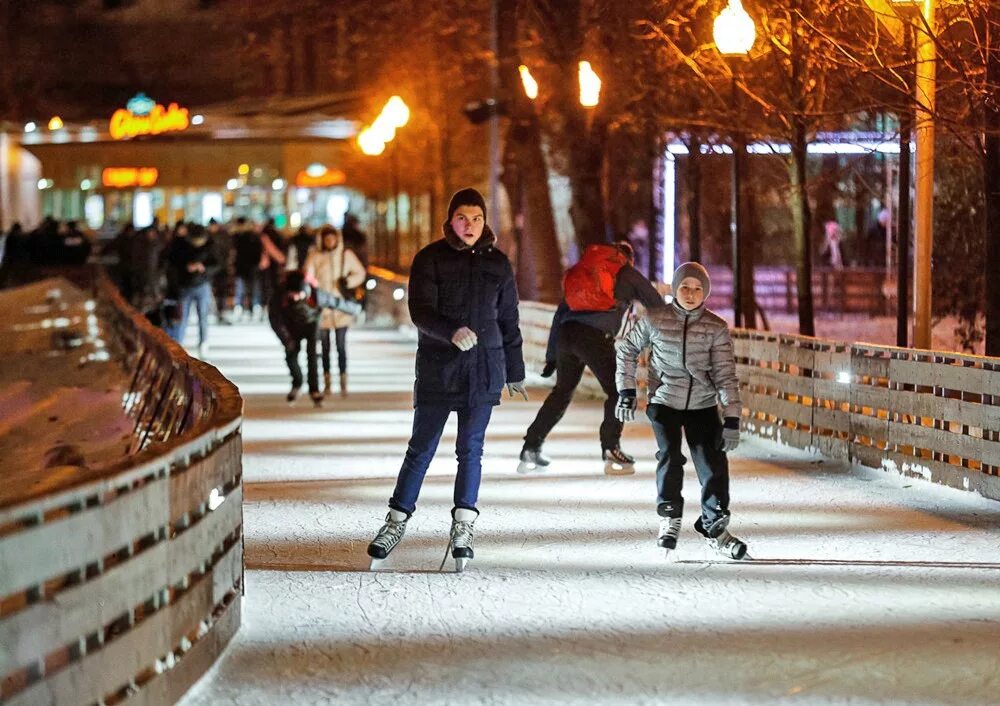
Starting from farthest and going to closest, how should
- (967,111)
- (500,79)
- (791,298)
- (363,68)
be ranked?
(363,68), (791,298), (500,79), (967,111)

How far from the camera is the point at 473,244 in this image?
8.40 meters

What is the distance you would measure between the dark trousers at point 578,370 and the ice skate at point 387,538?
13.0 feet

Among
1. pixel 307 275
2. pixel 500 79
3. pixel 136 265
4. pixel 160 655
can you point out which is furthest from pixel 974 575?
pixel 136 265

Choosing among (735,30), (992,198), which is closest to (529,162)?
(735,30)

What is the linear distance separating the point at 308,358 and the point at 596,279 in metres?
5.94

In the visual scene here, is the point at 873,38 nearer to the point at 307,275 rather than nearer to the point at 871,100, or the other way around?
the point at 871,100

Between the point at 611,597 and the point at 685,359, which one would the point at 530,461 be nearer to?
the point at 685,359

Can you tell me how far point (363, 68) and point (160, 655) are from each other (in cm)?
3657

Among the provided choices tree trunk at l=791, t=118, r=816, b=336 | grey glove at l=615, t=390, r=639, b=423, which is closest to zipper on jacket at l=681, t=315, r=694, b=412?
grey glove at l=615, t=390, r=639, b=423

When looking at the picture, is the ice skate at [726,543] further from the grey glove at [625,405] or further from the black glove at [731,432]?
the grey glove at [625,405]

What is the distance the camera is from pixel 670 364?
887 cm

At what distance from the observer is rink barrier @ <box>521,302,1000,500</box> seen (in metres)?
11.2

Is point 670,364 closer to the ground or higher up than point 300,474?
higher up

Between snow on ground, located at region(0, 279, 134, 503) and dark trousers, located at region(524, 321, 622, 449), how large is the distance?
309 centimetres
